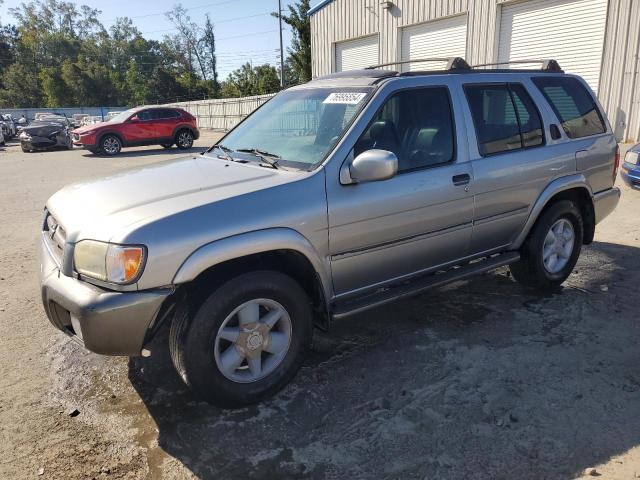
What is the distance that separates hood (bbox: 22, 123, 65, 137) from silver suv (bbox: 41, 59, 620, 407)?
839 inches

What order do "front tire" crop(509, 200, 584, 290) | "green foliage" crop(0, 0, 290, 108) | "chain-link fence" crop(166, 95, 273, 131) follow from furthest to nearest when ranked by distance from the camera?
"green foliage" crop(0, 0, 290, 108) → "chain-link fence" crop(166, 95, 273, 131) → "front tire" crop(509, 200, 584, 290)

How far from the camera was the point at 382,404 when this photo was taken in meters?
3.12

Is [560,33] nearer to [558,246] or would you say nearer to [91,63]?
[558,246]

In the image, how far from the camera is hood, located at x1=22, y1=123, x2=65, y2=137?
22.1 m

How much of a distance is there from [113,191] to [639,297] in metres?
4.50

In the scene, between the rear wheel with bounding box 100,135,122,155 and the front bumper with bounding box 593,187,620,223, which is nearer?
the front bumper with bounding box 593,187,620,223

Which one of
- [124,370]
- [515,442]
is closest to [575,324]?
[515,442]

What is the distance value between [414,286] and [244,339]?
1348 millimetres

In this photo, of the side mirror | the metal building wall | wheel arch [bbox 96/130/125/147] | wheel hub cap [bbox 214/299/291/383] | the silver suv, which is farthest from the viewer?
wheel arch [bbox 96/130/125/147]

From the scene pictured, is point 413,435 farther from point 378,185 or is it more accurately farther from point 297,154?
point 297,154

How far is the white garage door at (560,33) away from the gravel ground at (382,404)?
10280 mm

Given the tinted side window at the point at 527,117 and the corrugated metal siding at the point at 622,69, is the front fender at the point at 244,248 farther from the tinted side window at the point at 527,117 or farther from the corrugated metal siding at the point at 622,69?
the corrugated metal siding at the point at 622,69

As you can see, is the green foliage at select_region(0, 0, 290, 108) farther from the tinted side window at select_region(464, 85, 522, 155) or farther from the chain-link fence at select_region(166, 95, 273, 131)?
the tinted side window at select_region(464, 85, 522, 155)

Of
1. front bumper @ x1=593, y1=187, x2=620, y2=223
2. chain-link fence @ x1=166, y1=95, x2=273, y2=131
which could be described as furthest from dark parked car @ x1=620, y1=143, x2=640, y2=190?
chain-link fence @ x1=166, y1=95, x2=273, y2=131
